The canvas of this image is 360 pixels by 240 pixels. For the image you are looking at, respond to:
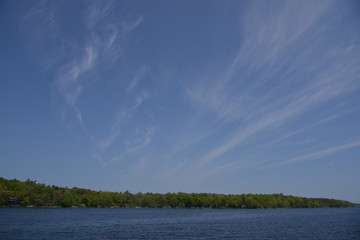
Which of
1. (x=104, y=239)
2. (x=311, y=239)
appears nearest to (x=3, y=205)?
(x=104, y=239)

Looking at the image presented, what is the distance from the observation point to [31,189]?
653 ft

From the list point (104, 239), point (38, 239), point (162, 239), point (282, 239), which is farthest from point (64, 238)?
point (282, 239)

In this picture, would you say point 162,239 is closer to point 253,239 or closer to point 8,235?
point 253,239

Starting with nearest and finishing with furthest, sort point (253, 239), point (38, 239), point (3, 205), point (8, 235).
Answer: point (38, 239) → point (8, 235) → point (253, 239) → point (3, 205)

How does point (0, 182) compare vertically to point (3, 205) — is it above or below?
above

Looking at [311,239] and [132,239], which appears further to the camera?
[311,239]

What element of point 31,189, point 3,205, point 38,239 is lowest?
point 38,239

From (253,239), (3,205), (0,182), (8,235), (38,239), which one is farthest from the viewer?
(0,182)

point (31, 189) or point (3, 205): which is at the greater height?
point (31, 189)

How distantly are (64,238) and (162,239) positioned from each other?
19.9 metres

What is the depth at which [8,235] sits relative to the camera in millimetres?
54406

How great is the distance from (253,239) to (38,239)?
44416mm

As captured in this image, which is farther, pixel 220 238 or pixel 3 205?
pixel 3 205

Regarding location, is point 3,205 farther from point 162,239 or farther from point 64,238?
point 162,239
